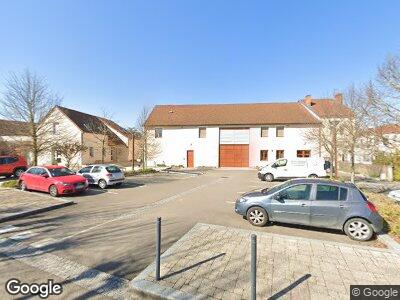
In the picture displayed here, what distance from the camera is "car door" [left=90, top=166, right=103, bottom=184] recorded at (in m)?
14.5

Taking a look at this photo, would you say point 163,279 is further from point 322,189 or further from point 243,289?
point 322,189

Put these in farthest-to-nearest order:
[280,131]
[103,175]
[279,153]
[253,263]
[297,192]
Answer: [280,131] → [279,153] → [103,175] → [297,192] → [253,263]

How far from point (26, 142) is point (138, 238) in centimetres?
1452

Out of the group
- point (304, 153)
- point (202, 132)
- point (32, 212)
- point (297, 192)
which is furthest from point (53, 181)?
point (304, 153)

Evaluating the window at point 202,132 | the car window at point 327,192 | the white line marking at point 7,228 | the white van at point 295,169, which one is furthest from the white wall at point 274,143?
the white line marking at point 7,228

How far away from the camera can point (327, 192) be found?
6750mm

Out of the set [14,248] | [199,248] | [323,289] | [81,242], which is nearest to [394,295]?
[323,289]

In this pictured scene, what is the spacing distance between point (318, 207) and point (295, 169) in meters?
12.3

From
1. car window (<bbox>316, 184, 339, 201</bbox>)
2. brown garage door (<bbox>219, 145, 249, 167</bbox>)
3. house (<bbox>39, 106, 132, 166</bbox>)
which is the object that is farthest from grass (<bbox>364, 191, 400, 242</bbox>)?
brown garage door (<bbox>219, 145, 249, 167</bbox>)

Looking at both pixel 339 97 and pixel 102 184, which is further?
pixel 339 97

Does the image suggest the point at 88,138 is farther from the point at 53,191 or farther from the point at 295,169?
the point at 295,169

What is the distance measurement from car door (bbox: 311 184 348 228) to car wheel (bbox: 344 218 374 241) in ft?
0.73

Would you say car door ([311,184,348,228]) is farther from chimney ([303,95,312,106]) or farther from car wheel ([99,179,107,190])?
chimney ([303,95,312,106])

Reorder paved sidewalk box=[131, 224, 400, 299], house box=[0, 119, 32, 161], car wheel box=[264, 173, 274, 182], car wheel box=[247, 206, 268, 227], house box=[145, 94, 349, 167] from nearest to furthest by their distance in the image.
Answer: paved sidewalk box=[131, 224, 400, 299] < car wheel box=[247, 206, 268, 227] < house box=[0, 119, 32, 161] < car wheel box=[264, 173, 274, 182] < house box=[145, 94, 349, 167]
